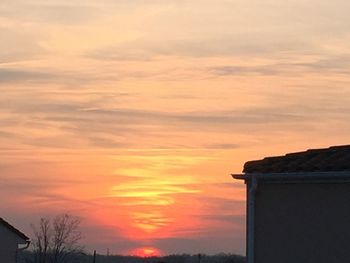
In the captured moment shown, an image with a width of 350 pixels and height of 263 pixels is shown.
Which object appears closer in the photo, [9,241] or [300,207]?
[300,207]

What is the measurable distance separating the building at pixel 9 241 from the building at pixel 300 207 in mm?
22402

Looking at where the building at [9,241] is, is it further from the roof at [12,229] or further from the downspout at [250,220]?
the downspout at [250,220]

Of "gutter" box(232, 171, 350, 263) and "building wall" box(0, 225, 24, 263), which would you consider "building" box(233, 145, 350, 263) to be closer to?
"gutter" box(232, 171, 350, 263)

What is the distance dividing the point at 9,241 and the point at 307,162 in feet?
79.2

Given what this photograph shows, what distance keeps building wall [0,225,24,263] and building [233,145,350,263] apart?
884 inches

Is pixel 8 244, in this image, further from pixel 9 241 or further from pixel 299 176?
pixel 299 176

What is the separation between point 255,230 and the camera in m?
21.4

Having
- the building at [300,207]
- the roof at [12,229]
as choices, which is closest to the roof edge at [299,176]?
the building at [300,207]

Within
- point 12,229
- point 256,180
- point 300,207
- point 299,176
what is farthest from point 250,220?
point 12,229

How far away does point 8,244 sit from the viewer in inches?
1667

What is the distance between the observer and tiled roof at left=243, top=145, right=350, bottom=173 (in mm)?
19656

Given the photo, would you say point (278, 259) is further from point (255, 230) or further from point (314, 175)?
point (314, 175)

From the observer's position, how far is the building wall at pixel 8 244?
4209 cm

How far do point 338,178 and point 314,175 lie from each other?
0.58 meters
